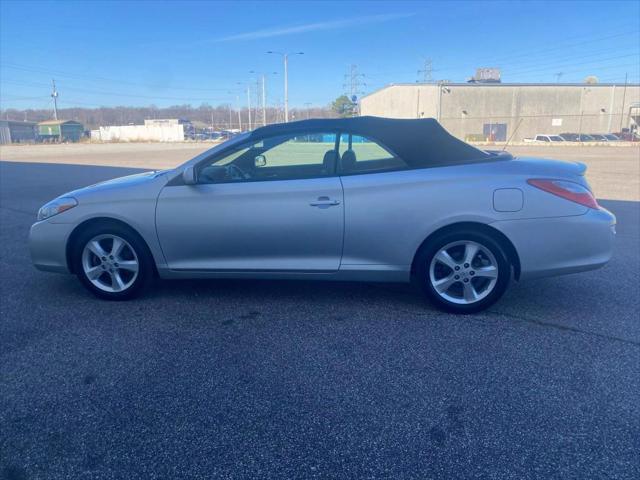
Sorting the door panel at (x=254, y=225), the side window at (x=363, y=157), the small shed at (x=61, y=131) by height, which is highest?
the small shed at (x=61, y=131)

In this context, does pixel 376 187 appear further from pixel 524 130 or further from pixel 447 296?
pixel 524 130

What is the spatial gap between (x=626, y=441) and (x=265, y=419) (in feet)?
5.80

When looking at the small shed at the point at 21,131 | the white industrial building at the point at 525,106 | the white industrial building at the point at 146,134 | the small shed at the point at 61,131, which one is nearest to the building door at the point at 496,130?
the white industrial building at the point at 525,106

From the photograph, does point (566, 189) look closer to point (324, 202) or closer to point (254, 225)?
point (324, 202)

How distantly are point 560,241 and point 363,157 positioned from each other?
5.38 ft

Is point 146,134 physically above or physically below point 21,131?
below

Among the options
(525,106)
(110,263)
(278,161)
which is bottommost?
(110,263)

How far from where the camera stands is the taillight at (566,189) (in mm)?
3791

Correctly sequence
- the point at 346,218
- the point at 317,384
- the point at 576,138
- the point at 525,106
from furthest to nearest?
the point at 525,106, the point at 576,138, the point at 346,218, the point at 317,384

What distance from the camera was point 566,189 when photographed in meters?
3.82

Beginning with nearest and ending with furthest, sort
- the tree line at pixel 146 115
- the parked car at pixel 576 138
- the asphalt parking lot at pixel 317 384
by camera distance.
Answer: the asphalt parking lot at pixel 317 384 < the parked car at pixel 576 138 < the tree line at pixel 146 115

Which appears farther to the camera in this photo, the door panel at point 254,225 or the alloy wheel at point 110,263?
the alloy wheel at point 110,263

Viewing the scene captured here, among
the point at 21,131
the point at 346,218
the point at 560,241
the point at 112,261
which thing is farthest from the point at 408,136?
the point at 21,131

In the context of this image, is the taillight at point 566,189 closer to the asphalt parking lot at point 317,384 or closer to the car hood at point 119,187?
the asphalt parking lot at point 317,384
